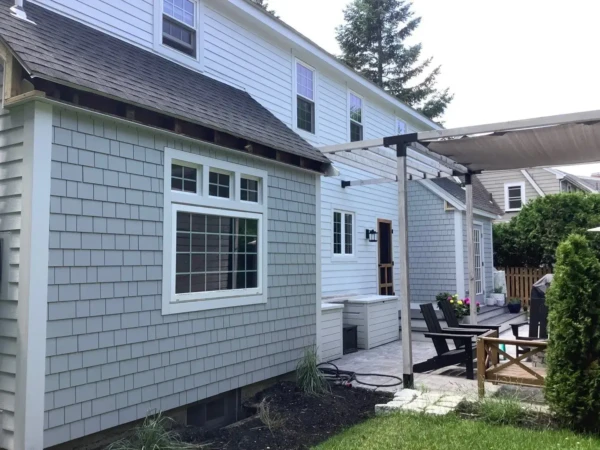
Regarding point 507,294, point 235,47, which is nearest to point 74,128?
point 235,47

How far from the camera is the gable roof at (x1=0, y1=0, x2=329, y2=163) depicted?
441 cm

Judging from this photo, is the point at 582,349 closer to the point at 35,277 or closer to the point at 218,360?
the point at 218,360

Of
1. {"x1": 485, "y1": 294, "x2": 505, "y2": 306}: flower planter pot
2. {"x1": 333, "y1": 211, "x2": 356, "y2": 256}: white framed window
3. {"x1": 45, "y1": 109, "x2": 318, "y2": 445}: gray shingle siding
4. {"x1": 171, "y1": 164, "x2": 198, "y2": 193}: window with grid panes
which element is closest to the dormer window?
{"x1": 45, "y1": 109, "x2": 318, "y2": 445}: gray shingle siding

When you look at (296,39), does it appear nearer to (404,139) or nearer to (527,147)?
(404,139)

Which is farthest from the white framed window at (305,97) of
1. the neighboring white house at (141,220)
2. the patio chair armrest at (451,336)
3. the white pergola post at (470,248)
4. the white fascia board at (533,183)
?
the white fascia board at (533,183)

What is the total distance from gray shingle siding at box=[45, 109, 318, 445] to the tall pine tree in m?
24.3

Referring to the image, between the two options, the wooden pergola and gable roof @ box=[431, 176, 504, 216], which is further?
gable roof @ box=[431, 176, 504, 216]

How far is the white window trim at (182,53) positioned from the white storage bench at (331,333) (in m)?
4.11

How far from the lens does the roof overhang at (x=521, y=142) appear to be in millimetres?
5816

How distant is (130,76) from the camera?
216 inches

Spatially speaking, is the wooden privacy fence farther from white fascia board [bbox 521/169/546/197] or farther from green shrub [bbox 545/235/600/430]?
green shrub [bbox 545/235/600/430]

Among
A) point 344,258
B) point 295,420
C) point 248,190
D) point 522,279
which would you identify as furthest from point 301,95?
point 522,279

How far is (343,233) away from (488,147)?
4.55 metres

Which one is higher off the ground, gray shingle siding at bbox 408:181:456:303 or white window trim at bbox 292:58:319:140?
white window trim at bbox 292:58:319:140
